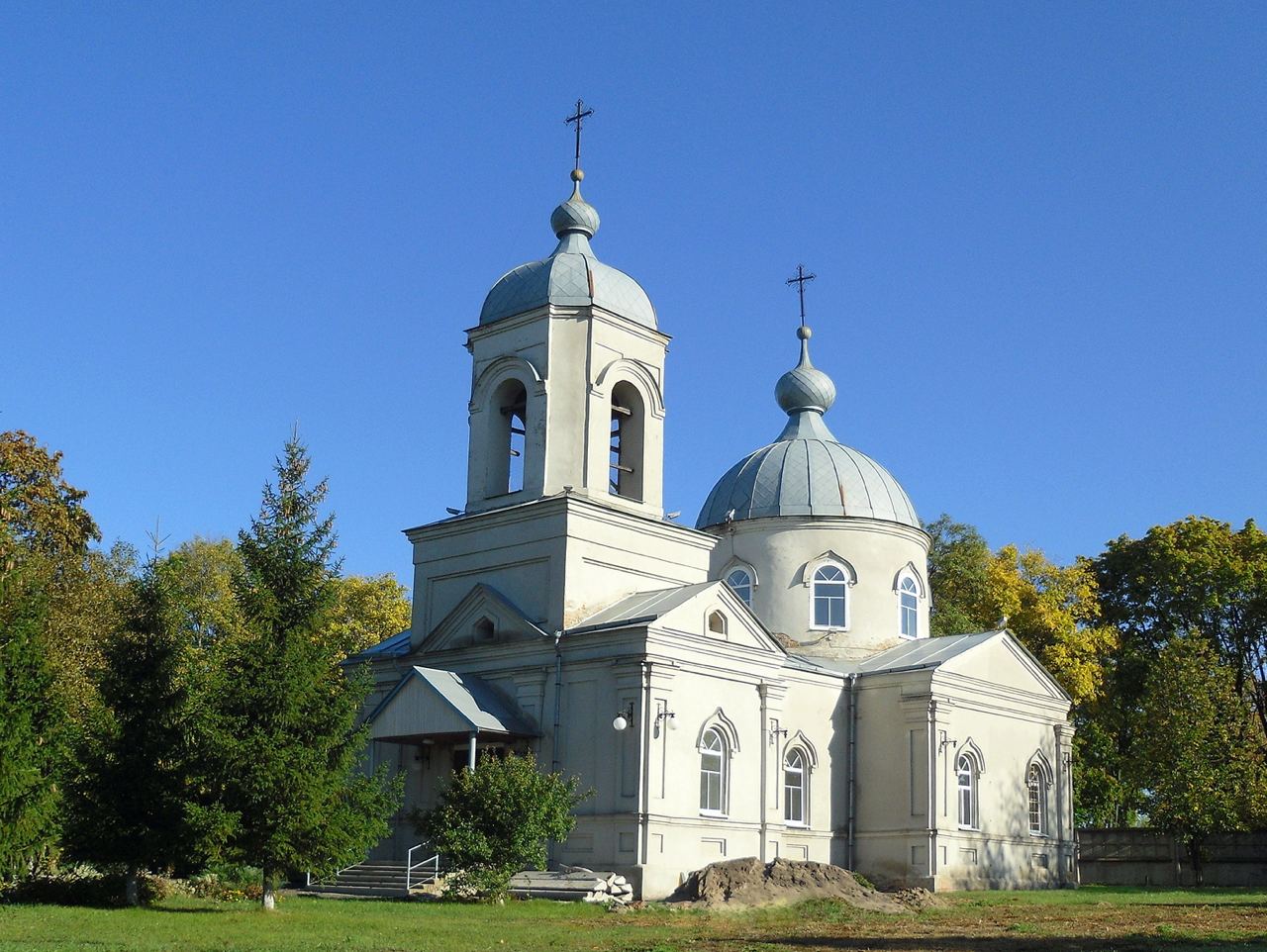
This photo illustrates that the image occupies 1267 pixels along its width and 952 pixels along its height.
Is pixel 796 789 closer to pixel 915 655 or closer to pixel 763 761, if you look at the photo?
pixel 763 761

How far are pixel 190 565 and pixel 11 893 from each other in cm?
2703

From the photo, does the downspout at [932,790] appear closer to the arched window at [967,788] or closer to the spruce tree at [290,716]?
the arched window at [967,788]

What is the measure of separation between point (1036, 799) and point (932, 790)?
499 cm

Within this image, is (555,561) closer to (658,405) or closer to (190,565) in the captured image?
(658,405)

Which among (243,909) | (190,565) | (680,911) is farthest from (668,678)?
(190,565)

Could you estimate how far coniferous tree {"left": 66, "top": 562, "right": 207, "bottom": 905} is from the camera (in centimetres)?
2088

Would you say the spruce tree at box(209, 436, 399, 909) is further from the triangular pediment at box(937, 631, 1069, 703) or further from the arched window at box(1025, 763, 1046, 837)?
the arched window at box(1025, 763, 1046, 837)

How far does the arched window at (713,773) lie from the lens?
87.5 ft

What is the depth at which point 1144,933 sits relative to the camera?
18047 millimetres

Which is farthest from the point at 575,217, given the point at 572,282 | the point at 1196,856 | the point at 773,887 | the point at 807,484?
the point at 1196,856

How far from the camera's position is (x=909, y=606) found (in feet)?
116

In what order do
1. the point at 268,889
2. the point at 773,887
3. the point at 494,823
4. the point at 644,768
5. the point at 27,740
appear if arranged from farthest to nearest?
the point at 644,768 → the point at 773,887 → the point at 494,823 → the point at 268,889 → the point at 27,740

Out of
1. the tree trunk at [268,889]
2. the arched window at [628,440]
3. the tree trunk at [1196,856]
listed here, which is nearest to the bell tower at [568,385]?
the arched window at [628,440]

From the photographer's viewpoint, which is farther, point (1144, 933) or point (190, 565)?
point (190, 565)
